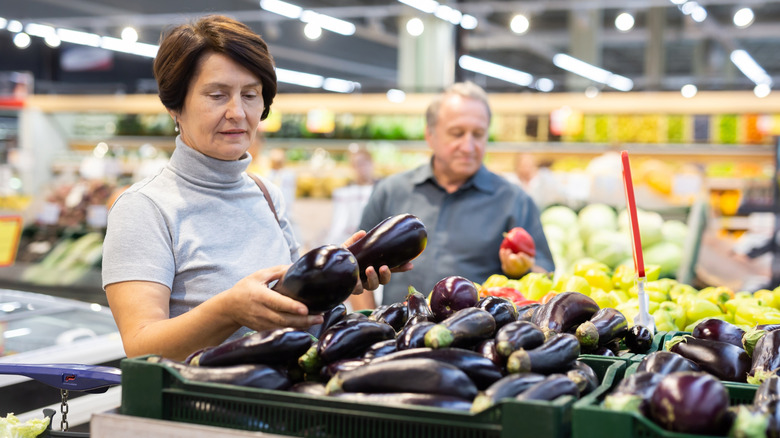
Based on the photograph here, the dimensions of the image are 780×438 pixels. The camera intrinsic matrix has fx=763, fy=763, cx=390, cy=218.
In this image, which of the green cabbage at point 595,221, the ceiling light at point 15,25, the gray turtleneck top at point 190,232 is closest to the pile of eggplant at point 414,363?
the gray turtleneck top at point 190,232

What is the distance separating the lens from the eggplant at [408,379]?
1.15 m

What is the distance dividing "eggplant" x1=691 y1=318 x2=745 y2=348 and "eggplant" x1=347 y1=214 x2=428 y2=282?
2.08ft

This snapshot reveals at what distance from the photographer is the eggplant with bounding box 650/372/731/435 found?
103 centimetres

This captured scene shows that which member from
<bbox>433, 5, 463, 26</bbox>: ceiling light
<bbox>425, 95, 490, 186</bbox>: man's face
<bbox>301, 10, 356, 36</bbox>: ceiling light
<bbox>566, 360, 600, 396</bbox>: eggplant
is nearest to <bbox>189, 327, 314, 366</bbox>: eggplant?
<bbox>566, 360, 600, 396</bbox>: eggplant

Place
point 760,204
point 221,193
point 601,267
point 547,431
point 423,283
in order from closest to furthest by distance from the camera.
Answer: point 547,431
point 221,193
point 601,267
point 423,283
point 760,204

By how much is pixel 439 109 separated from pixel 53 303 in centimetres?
192

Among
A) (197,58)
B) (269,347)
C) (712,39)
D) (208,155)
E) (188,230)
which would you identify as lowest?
(269,347)

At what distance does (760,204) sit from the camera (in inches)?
221

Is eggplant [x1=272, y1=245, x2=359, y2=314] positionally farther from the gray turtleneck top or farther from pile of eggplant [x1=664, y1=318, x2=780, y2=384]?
pile of eggplant [x1=664, y1=318, x2=780, y2=384]

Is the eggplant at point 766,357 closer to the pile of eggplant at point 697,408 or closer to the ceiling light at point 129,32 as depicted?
the pile of eggplant at point 697,408

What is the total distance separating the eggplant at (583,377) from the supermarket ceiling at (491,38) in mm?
8026

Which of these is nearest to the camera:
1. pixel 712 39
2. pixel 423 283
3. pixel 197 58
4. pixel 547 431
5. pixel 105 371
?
pixel 547 431

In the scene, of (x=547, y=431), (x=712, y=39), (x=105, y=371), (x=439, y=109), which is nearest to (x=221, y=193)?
(x=105, y=371)

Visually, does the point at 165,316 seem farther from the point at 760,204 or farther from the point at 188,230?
the point at 760,204
